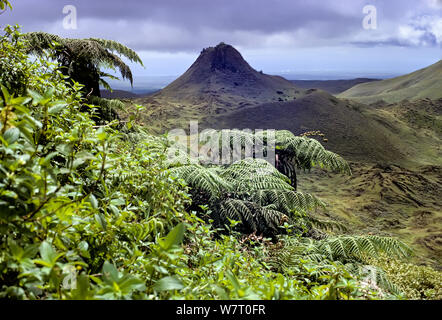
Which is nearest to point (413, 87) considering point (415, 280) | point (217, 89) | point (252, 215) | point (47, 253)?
point (217, 89)

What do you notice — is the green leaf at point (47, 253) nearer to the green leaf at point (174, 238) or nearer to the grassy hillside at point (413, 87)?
the green leaf at point (174, 238)

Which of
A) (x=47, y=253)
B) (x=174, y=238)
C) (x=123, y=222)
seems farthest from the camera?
(x=123, y=222)

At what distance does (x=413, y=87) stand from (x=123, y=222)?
124ft

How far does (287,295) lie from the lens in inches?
33.2

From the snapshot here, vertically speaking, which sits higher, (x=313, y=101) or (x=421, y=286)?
(x=313, y=101)

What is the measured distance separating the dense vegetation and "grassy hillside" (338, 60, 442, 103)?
29217 millimetres

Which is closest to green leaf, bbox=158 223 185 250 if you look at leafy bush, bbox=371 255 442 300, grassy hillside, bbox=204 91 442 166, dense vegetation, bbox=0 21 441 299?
dense vegetation, bbox=0 21 441 299

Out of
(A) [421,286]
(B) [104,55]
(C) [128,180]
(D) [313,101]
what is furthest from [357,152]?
(C) [128,180]

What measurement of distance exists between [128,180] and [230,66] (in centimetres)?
2928

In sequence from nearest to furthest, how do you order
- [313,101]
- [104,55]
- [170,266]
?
[170,266] → [104,55] → [313,101]

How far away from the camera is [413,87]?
31.5 meters

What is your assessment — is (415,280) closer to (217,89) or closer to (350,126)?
(350,126)

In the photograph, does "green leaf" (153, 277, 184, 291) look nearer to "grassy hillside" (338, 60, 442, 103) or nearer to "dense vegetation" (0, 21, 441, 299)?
"dense vegetation" (0, 21, 441, 299)
